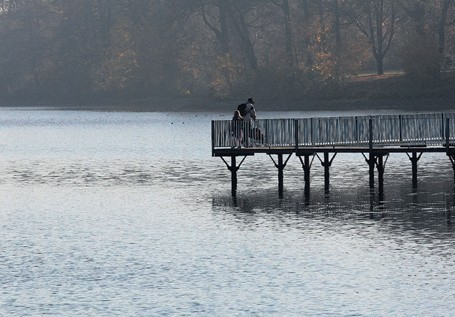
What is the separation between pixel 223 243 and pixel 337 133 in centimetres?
1680

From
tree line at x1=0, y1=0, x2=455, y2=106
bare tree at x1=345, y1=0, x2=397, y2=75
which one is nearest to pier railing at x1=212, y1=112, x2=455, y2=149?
tree line at x1=0, y1=0, x2=455, y2=106

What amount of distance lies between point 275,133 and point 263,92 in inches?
4118

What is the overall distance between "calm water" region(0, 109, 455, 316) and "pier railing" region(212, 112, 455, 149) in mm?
2385

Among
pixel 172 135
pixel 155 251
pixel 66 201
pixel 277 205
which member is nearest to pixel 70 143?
pixel 172 135

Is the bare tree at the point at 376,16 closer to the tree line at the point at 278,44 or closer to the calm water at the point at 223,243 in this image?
the tree line at the point at 278,44

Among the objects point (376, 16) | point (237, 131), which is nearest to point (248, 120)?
point (237, 131)

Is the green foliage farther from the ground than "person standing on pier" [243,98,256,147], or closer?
farther from the ground

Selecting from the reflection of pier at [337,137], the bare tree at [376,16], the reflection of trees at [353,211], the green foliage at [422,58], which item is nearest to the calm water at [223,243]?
the reflection of trees at [353,211]

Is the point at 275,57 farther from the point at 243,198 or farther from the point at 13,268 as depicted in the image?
the point at 13,268

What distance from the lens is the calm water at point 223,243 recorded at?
3173 cm

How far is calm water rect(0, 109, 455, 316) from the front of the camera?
Result: 3173 centimetres

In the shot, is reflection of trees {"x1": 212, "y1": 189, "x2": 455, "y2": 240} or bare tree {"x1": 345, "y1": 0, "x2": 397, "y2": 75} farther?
bare tree {"x1": 345, "y1": 0, "x2": 397, "y2": 75}

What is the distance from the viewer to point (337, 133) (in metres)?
56.9

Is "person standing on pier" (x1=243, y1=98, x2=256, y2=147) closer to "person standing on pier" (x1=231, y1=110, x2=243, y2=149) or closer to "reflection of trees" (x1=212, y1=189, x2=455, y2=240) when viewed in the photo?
"person standing on pier" (x1=231, y1=110, x2=243, y2=149)
